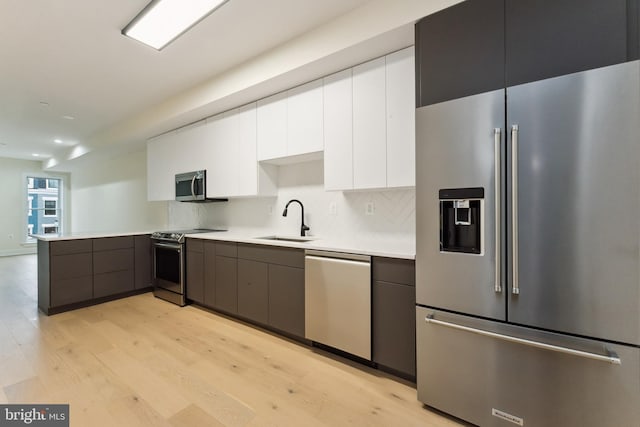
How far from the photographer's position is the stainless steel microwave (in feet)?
12.0

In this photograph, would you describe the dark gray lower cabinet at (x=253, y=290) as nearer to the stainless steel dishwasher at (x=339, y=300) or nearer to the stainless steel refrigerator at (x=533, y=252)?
the stainless steel dishwasher at (x=339, y=300)

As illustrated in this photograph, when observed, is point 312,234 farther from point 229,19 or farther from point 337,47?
point 229,19

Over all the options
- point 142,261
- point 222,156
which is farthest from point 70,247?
point 222,156

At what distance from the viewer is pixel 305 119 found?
2.69m

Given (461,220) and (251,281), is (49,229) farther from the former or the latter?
(461,220)

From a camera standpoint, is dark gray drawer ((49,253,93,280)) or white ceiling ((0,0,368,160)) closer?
white ceiling ((0,0,368,160))

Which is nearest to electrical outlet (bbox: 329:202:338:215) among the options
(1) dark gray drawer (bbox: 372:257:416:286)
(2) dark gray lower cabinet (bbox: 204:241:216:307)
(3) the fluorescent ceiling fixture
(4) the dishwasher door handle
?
(4) the dishwasher door handle

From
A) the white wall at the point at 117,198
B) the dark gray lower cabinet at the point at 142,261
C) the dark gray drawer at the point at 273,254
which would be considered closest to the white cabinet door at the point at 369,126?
the dark gray drawer at the point at 273,254

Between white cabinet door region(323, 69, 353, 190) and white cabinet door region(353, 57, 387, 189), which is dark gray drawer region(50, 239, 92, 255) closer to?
white cabinet door region(323, 69, 353, 190)

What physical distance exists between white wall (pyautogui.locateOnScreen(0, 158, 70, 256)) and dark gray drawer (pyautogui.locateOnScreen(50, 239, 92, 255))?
645 cm

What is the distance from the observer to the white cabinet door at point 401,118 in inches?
82.4

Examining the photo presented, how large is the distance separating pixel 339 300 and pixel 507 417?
116 centimetres

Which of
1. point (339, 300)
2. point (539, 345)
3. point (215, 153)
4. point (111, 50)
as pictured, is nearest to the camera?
point (539, 345)

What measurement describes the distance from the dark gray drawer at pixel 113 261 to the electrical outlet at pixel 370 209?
129 inches
